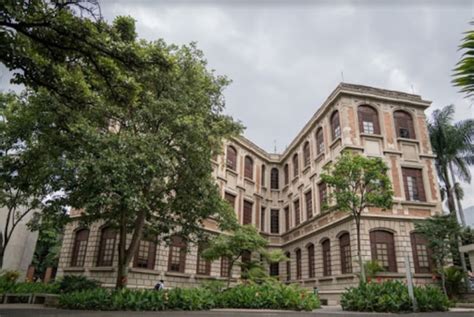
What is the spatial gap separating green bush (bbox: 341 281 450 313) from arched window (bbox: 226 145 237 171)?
14.2 meters

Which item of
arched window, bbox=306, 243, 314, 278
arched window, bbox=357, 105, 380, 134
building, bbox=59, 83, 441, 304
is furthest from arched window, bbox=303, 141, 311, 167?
arched window, bbox=306, 243, 314, 278

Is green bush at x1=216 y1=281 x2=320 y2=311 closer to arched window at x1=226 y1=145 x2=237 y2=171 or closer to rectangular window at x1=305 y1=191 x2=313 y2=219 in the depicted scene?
rectangular window at x1=305 y1=191 x2=313 y2=219

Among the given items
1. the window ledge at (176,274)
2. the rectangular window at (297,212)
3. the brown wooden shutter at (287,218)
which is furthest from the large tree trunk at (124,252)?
the brown wooden shutter at (287,218)

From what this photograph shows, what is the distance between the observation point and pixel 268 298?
1081 centimetres

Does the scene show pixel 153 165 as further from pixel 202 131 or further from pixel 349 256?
pixel 349 256

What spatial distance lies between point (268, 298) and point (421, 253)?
9.77 meters

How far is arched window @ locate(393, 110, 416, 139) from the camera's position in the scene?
19.2 m

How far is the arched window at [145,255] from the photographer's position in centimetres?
1694

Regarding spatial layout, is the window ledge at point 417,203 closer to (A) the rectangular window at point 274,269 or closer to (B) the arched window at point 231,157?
(A) the rectangular window at point 274,269

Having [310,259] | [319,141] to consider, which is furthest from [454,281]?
[319,141]

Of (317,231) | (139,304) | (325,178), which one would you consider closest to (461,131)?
(317,231)

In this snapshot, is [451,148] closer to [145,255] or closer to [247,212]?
[247,212]

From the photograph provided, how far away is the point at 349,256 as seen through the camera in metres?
16.5

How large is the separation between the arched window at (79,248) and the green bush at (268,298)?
10032 millimetres
